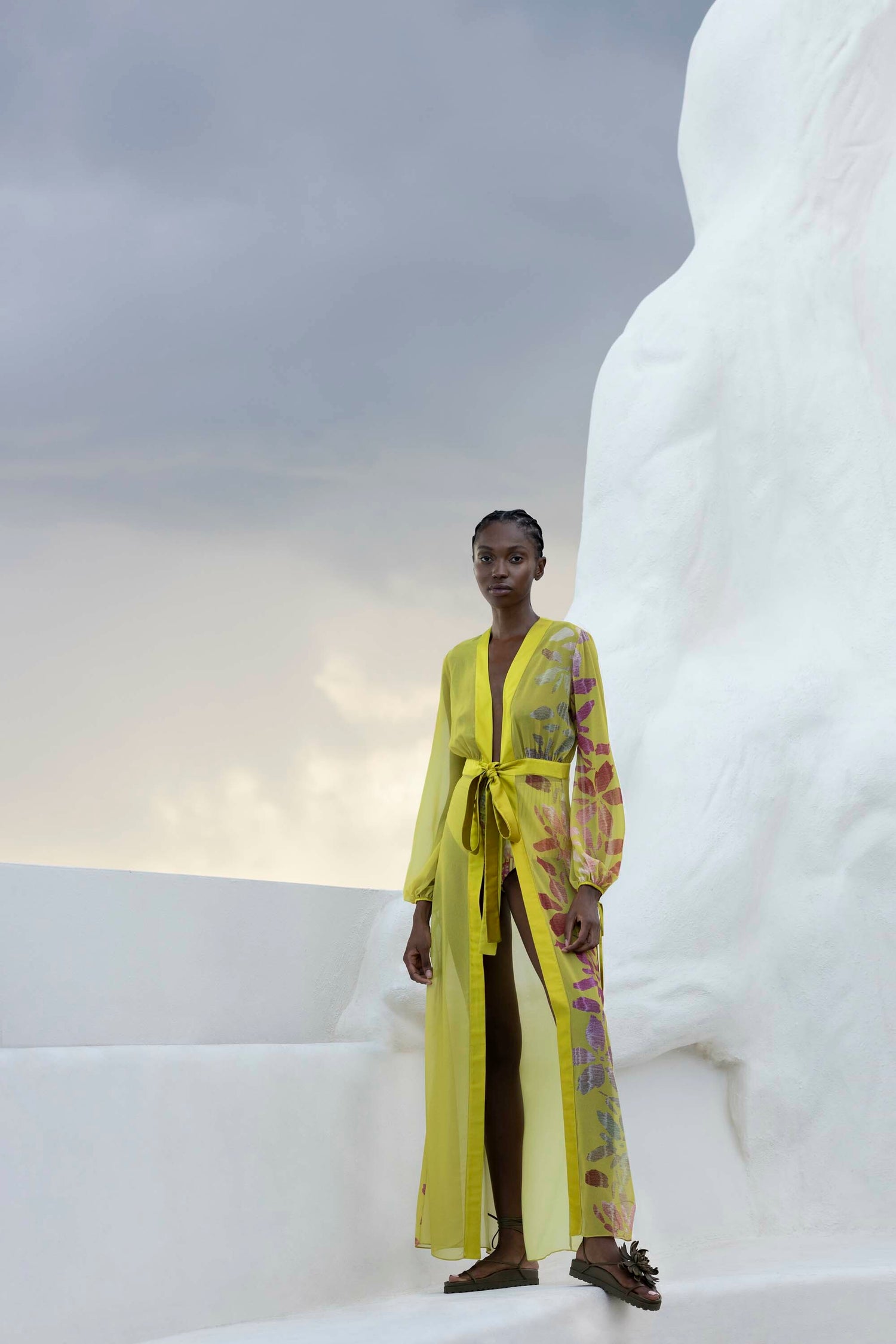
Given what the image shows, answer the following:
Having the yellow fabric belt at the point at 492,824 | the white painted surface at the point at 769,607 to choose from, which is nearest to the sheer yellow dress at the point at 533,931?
the yellow fabric belt at the point at 492,824

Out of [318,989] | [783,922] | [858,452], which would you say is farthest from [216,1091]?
[858,452]

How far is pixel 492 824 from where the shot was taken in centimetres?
259

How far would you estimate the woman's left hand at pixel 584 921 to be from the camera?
2.48 meters

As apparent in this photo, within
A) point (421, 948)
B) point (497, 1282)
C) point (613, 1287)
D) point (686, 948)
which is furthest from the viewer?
point (686, 948)

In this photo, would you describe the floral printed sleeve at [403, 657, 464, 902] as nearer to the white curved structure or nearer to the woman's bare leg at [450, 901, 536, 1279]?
the woman's bare leg at [450, 901, 536, 1279]

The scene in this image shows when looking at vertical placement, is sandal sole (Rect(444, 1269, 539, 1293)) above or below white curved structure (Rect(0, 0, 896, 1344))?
below

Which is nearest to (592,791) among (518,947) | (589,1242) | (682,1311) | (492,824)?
(492,824)

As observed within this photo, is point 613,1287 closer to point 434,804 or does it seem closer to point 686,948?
point 434,804

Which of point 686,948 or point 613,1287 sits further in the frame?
point 686,948

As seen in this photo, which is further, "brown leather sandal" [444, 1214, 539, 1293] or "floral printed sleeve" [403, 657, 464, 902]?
"floral printed sleeve" [403, 657, 464, 902]

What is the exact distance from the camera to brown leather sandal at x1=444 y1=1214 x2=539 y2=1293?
2.46 meters

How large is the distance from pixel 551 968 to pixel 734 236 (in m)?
2.71

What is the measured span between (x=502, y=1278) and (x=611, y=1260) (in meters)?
0.21

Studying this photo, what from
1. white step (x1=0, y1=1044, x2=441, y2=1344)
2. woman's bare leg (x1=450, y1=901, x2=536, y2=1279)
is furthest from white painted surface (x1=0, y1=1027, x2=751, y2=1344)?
woman's bare leg (x1=450, y1=901, x2=536, y2=1279)
